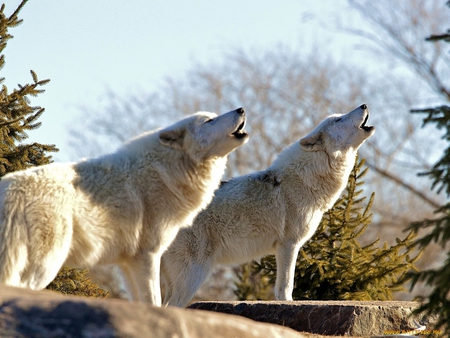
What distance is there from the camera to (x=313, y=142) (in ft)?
32.2

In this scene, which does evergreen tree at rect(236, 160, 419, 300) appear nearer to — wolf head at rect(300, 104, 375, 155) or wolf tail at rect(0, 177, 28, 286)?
wolf head at rect(300, 104, 375, 155)

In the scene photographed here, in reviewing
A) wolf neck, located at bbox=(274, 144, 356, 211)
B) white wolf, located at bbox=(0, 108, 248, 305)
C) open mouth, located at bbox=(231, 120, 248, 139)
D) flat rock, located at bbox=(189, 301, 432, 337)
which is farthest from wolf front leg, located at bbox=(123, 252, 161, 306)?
wolf neck, located at bbox=(274, 144, 356, 211)

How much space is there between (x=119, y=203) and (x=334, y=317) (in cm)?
304

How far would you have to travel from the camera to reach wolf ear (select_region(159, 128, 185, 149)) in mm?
6988

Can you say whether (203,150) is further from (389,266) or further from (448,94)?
(448,94)

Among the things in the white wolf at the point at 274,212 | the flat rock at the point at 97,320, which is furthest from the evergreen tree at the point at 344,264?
the flat rock at the point at 97,320

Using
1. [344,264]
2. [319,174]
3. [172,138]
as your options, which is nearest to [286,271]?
[319,174]

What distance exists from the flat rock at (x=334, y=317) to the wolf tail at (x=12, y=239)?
3.36 meters

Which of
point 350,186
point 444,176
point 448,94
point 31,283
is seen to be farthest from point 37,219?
point 448,94

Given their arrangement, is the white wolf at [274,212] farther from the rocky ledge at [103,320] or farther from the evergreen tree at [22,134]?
the rocky ledge at [103,320]

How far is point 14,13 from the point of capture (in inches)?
355

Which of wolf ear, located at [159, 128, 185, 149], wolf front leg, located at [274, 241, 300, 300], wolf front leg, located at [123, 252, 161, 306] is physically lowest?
wolf front leg, located at [123, 252, 161, 306]

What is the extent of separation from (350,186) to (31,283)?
667 centimetres

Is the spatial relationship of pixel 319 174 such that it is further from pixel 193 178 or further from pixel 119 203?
pixel 119 203
